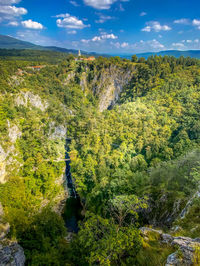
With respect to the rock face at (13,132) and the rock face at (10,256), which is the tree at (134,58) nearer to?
the rock face at (13,132)

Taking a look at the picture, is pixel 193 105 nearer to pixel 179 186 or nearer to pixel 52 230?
pixel 179 186

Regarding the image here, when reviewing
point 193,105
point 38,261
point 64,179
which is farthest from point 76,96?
point 38,261

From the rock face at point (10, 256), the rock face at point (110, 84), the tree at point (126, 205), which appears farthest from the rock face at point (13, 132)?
the rock face at point (110, 84)

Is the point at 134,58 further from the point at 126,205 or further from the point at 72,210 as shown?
the point at 126,205

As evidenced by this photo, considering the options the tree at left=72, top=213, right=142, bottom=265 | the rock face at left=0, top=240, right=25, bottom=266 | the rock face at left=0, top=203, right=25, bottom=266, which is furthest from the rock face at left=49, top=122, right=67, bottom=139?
the tree at left=72, top=213, right=142, bottom=265

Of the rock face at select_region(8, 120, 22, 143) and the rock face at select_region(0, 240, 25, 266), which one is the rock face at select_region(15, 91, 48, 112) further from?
the rock face at select_region(0, 240, 25, 266)

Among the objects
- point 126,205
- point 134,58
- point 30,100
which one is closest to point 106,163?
point 126,205
